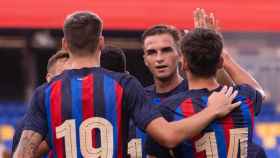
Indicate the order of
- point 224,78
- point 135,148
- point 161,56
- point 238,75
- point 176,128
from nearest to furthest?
point 176,128 < point 238,75 < point 224,78 < point 135,148 < point 161,56

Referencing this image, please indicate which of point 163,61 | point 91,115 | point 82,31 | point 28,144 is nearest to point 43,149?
point 28,144

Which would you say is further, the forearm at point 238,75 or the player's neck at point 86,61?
the forearm at point 238,75

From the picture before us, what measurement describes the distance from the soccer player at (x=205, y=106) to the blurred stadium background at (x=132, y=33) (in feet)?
30.0

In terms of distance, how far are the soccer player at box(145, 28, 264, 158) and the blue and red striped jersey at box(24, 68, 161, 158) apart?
0.21 metres

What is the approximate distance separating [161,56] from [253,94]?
4.24ft

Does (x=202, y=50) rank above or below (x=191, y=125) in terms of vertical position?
above

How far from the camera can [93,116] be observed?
3.80 meters

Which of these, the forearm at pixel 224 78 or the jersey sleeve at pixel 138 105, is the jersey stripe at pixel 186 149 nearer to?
the jersey sleeve at pixel 138 105

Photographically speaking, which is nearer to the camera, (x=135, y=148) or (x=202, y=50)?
(x=202, y=50)

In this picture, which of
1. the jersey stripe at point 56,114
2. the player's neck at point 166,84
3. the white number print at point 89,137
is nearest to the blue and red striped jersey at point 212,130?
the white number print at point 89,137

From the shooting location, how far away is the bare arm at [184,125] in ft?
12.1

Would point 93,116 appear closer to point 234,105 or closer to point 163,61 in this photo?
point 234,105

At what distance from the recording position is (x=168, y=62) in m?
5.16

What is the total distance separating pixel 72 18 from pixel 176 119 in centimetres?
69
